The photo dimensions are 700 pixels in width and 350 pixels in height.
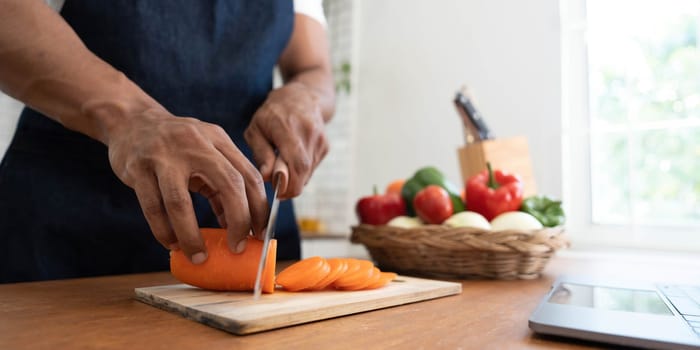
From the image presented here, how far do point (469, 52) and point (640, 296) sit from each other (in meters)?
1.49

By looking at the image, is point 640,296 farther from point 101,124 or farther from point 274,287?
point 101,124

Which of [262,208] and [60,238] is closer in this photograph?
[262,208]

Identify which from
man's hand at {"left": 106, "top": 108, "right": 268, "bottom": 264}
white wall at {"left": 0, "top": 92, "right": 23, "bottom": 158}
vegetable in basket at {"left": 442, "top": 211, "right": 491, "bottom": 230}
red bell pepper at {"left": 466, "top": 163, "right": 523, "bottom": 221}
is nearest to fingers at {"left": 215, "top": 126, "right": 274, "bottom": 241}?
man's hand at {"left": 106, "top": 108, "right": 268, "bottom": 264}

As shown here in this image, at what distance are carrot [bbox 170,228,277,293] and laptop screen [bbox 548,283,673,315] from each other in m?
0.34

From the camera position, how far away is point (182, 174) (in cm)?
59

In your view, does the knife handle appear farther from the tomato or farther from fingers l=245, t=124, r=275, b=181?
the tomato

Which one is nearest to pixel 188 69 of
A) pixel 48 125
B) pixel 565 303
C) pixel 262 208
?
pixel 48 125

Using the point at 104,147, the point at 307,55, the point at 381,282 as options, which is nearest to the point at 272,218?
the point at 381,282

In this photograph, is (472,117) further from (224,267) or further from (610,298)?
(224,267)

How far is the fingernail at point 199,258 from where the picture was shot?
0.65 metres

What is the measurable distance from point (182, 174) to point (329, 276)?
0.22 meters

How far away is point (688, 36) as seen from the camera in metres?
1.70

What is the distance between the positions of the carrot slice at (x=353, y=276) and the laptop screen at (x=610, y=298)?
23 cm

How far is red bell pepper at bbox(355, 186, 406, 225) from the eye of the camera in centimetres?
114
